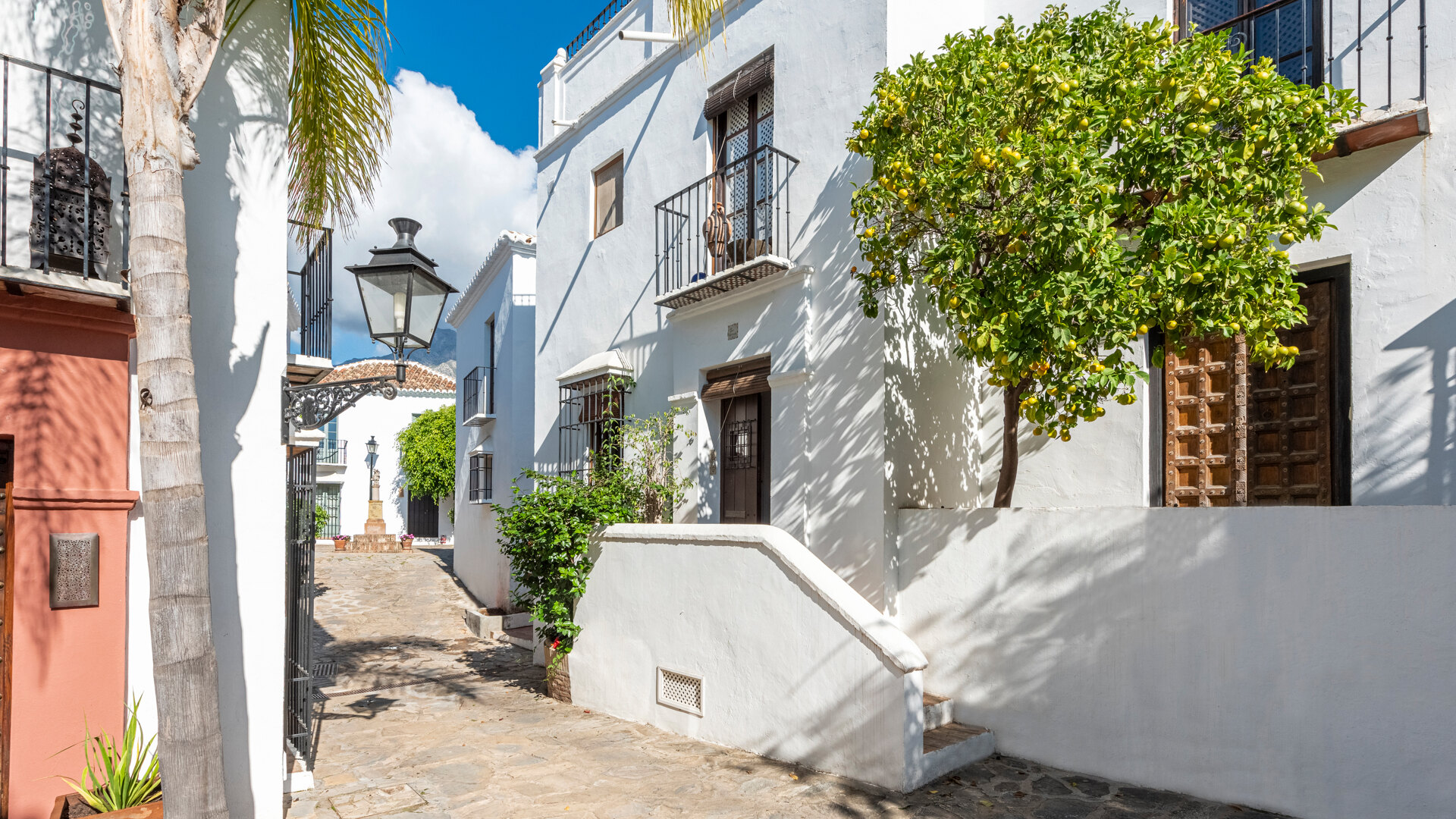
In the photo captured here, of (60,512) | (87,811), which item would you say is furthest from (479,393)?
(87,811)

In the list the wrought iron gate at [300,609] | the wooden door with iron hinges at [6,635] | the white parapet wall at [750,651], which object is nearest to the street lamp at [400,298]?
the wrought iron gate at [300,609]

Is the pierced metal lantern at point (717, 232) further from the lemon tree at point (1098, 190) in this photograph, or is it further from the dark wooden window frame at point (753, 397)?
the lemon tree at point (1098, 190)

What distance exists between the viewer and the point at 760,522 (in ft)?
29.5

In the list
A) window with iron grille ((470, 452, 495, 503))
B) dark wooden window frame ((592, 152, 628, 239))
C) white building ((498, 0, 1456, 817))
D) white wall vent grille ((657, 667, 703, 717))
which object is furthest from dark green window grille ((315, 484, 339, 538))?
white wall vent grille ((657, 667, 703, 717))

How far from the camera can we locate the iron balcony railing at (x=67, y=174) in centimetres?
449

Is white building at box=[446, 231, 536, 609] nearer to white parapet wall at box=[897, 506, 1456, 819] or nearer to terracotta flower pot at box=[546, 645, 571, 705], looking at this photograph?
terracotta flower pot at box=[546, 645, 571, 705]

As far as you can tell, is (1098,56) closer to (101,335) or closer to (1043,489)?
(1043,489)

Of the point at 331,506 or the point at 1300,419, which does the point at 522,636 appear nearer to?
the point at 1300,419

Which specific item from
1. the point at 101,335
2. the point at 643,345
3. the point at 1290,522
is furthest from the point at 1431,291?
the point at 101,335

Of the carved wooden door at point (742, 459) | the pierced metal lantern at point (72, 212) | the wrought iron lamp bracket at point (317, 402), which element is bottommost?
the carved wooden door at point (742, 459)

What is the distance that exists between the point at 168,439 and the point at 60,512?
5.58 feet

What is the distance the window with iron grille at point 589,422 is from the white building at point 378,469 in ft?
65.4

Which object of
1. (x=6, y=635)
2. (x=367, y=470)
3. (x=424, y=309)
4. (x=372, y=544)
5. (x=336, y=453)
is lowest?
(x=372, y=544)

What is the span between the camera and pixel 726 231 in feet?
30.4
